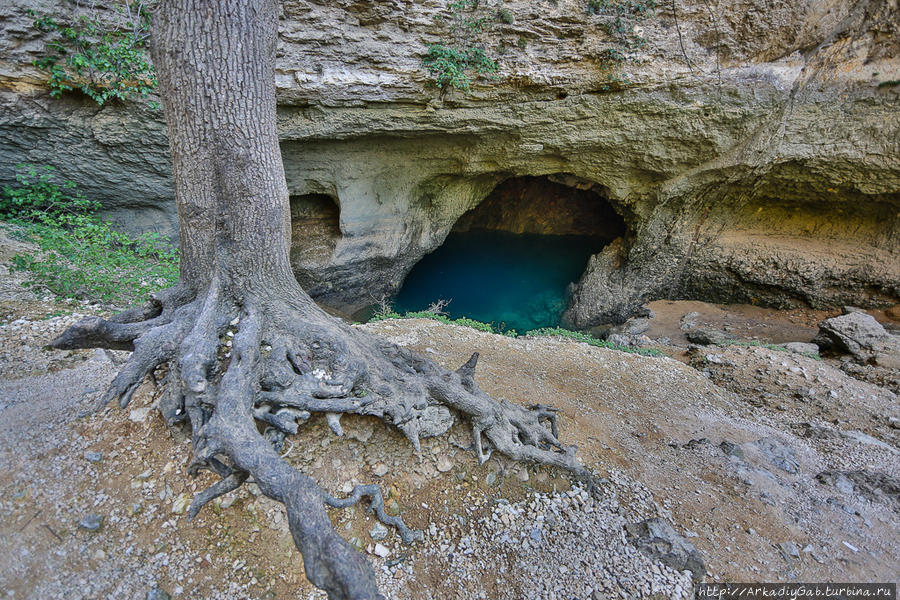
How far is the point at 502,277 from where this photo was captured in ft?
37.0

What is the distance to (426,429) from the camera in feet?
7.87

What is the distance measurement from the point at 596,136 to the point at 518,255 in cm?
566

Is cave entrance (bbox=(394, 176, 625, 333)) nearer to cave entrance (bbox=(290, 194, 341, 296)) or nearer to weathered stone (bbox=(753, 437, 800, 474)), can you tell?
cave entrance (bbox=(290, 194, 341, 296))

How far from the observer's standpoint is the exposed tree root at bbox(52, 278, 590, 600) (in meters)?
1.66

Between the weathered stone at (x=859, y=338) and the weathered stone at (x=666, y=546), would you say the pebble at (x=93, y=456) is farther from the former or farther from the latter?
the weathered stone at (x=859, y=338)

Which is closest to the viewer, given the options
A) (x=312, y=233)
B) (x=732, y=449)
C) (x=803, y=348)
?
(x=732, y=449)

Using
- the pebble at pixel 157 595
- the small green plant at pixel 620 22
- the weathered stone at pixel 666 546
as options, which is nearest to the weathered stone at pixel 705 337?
the small green plant at pixel 620 22

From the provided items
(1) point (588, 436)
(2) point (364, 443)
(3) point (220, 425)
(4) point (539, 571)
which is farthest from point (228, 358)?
(1) point (588, 436)

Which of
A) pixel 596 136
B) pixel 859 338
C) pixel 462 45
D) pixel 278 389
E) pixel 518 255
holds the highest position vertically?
pixel 462 45

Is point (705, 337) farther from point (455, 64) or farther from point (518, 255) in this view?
point (455, 64)

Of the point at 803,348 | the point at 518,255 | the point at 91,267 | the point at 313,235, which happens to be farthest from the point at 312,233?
the point at 803,348

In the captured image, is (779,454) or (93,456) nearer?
(93,456)

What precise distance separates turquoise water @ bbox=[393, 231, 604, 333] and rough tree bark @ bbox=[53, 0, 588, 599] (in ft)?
22.5

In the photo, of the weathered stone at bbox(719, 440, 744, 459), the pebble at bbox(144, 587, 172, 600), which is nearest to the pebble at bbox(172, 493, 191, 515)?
the pebble at bbox(144, 587, 172, 600)
